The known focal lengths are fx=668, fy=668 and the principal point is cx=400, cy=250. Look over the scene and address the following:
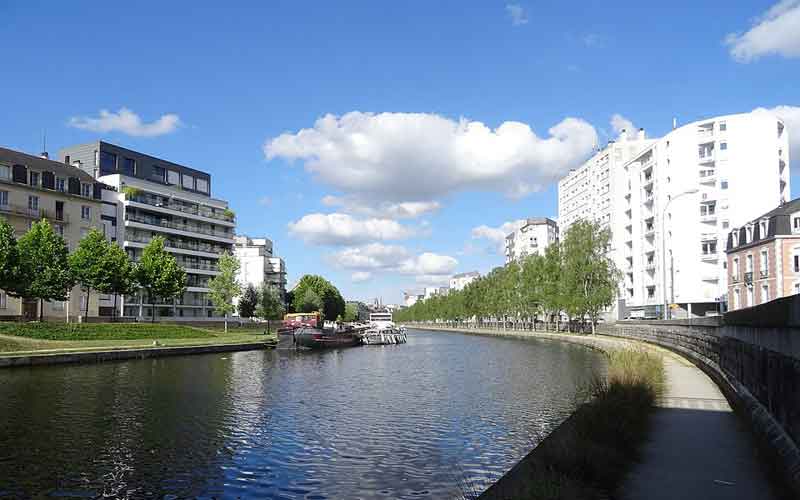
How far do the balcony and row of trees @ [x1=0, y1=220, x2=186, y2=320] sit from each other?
9705 mm

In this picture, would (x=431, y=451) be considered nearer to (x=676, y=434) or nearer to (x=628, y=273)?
(x=676, y=434)

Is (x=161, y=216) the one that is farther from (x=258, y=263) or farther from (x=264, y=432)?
(x=264, y=432)

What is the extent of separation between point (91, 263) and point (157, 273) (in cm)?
1099

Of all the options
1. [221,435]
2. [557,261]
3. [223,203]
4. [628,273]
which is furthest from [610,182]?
[221,435]

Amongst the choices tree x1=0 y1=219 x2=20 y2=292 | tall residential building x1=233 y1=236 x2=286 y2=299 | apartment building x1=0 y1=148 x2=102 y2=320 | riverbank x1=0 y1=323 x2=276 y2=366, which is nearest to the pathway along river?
riverbank x1=0 y1=323 x2=276 y2=366

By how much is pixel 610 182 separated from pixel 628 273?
24.3 metres

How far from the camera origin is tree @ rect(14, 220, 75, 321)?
5600 centimetres

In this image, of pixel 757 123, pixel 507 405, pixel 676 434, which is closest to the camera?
pixel 676 434

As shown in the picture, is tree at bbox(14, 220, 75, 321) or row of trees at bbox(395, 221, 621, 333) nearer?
tree at bbox(14, 220, 75, 321)

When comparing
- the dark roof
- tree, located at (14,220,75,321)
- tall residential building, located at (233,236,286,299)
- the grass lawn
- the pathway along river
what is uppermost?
the dark roof

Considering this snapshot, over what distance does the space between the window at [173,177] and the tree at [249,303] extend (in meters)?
24.5

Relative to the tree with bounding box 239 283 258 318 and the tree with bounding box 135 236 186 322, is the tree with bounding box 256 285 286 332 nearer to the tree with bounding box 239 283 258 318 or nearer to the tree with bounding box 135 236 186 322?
the tree with bounding box 239 283 258 318

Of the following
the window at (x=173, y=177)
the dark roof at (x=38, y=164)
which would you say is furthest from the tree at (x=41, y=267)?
the window at (x=173, y=177)

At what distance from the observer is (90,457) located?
50.8ft
